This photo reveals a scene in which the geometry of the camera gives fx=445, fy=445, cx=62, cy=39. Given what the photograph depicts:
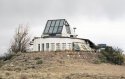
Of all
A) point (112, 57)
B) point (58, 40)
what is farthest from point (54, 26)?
point (112, 57)

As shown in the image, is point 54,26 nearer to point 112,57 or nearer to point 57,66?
point 112,57

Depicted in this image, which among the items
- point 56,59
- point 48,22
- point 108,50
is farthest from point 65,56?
A: point 48,22

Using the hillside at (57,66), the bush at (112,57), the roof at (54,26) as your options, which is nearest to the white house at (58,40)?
the roof at (54,26)

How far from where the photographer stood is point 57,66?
59250mm

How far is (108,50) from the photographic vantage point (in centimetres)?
7162

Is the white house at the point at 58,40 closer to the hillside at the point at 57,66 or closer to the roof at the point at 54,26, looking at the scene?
the roof at the point at 54,26

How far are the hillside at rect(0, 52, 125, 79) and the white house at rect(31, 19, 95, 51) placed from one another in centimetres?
637

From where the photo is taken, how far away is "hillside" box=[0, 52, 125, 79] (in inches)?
2075

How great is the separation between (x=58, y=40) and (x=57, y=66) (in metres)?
15.0

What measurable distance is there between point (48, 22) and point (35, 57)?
15126mm

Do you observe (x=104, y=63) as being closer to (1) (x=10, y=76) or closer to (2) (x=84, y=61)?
(2) (x=84, y=61)

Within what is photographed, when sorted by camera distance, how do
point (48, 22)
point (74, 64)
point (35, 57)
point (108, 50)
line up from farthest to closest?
point (48, 22) → point (108, 50) → point (35, 57) → point (74, 64)

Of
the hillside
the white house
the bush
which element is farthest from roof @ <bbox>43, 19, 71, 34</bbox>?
the bush

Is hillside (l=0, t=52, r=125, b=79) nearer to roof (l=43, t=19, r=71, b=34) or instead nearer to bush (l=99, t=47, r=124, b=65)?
bush (l=99, t=47, r=124, b=65)
